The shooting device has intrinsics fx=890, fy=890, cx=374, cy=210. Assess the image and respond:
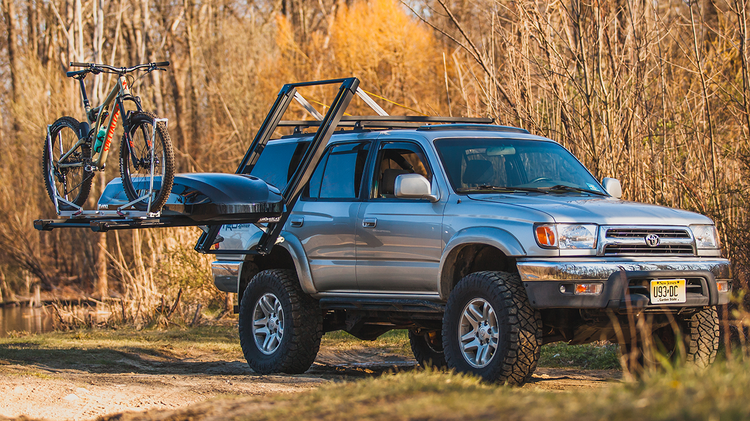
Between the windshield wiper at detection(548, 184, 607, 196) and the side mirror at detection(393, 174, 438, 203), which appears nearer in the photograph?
the side mirror at detection(393, 174, 438, 203)

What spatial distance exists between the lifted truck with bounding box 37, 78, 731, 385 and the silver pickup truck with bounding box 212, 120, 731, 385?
13 mm

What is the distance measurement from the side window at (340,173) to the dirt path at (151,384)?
1690 millimetres

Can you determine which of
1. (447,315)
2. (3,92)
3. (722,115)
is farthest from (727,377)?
(3,92)

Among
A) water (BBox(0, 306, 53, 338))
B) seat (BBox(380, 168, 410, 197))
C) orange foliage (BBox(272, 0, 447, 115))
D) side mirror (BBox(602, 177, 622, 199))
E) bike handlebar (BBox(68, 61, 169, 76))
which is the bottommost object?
water (BBox(0, 306, 53, 338))

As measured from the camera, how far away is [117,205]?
7.61 metres

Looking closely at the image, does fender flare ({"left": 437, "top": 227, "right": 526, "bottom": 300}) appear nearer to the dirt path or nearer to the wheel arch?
the dirt path

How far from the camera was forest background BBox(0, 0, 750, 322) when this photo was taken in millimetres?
10539

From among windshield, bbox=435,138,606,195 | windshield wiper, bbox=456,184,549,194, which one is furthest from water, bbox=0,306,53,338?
windshield wiper, bbox=456,184,549,194

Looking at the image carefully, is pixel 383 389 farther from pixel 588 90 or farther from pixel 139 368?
pixel 588 90

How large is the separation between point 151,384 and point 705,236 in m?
4.53

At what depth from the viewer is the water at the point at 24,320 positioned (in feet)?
51.7

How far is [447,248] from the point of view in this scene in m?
7.00

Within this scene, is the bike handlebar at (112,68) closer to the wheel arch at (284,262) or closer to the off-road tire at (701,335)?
the wheel arch at (284,262)

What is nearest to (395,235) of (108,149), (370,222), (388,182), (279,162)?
(370,222)
